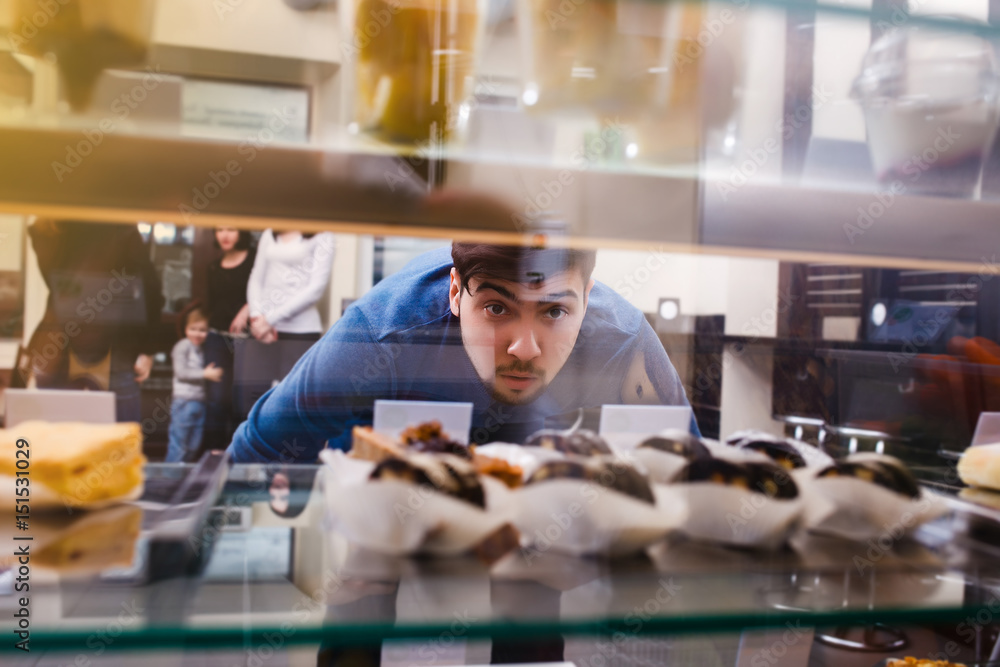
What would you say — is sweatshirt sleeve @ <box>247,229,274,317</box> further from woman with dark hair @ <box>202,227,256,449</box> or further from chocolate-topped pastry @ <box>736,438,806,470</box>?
chocolate-topped pastry @ <box>736,438,806,470</box>

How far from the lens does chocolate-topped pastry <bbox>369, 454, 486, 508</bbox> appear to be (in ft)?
1.63

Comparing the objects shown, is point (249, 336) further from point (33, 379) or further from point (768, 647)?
point (768, 647)

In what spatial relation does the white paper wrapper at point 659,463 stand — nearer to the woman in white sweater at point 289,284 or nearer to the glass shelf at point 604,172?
the glass shelf at point 604,172

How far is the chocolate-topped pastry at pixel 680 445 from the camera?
23.4 inches

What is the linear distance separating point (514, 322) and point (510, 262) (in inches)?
2.4

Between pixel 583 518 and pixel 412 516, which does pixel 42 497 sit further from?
pixel 583 518

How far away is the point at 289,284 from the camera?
2.31ft

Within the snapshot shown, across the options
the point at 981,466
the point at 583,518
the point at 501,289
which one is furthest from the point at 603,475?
the point at 981,466

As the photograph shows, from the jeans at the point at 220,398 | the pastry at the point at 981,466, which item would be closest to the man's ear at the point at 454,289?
the jeans at the point at 220,398
